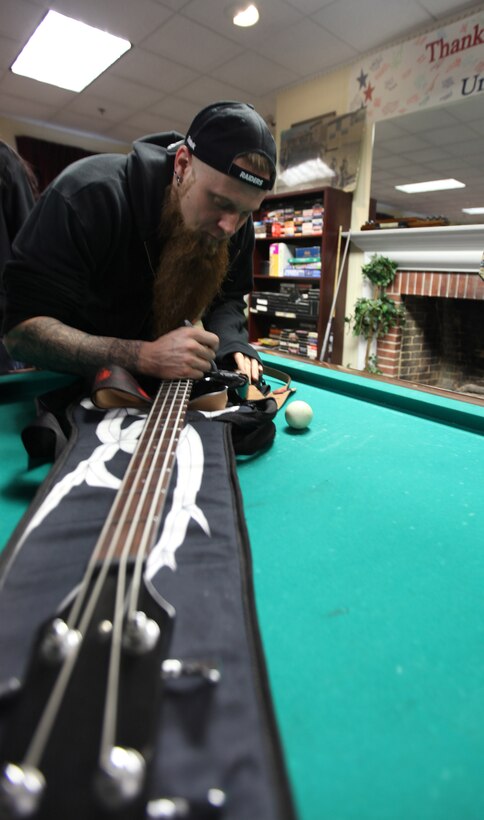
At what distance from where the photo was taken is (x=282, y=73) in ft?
12.1

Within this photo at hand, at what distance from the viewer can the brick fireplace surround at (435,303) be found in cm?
312

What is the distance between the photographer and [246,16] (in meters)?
2.89

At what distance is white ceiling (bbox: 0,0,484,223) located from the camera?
2.88 m

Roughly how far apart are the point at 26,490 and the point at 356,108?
12.9ft

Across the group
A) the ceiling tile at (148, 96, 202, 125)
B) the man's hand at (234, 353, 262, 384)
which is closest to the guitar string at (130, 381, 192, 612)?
the man's hand at (234, 353, 262, 384)

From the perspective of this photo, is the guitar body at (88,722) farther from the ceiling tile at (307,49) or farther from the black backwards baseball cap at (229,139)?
the ceiling tile at (307,49)

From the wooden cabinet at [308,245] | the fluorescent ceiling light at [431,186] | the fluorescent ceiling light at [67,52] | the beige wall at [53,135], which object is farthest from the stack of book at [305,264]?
the fluorescent ceiling light at [431,186]

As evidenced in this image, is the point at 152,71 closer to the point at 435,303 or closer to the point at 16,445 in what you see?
the point at 435,303

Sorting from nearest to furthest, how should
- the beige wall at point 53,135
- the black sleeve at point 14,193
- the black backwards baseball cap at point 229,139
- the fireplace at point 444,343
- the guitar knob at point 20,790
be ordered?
1. the guitar knob at point 20,790
2. the black backwards baseball cap at point 229,139
3. the black sleeve at point 14,193
4. the fireplace at point 444,343
5. the beige wall at point 53,135

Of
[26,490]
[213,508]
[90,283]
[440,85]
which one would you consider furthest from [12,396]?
[440,85]

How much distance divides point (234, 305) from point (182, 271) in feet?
1.20

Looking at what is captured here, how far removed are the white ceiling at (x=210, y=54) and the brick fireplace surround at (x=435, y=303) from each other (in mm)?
1302

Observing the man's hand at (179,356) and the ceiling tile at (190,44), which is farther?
the ceiling tile at (190,44)

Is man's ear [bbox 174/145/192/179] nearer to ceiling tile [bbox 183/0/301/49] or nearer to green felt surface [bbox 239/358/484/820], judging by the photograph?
green felt surface [bbox 239/358/484/820]
